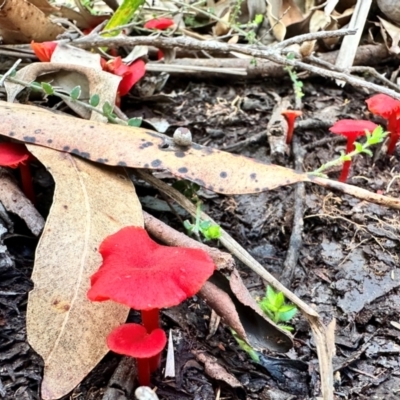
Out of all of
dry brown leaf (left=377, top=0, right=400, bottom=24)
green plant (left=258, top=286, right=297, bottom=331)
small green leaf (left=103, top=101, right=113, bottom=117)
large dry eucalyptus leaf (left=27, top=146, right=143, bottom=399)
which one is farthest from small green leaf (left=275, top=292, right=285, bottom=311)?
dry brown leaf (left=377, top=0, right=400, bottom=24)

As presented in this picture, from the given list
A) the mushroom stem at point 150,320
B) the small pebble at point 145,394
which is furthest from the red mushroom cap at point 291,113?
the small pebble at point 145,394

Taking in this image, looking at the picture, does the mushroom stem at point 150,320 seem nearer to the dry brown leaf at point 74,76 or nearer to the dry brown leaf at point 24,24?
the dry brown leaf at point 74,76

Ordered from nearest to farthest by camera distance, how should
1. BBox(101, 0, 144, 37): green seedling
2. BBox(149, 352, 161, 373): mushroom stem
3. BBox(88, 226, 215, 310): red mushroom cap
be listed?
BBox(88, 226, 215, 310): red mushroom cap < BBox(149, 352, 161, 373): mushroom stem < BBox(101, 0, 144, 37): green seedling

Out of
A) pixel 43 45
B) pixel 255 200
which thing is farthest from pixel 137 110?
pixel 255 200

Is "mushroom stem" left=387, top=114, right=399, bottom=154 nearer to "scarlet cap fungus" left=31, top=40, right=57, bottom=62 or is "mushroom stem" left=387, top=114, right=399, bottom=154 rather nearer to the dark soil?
the dark soil

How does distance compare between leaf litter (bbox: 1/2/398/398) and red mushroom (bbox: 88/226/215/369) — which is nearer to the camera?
red mushroom (bbox: 88/226/215/369)

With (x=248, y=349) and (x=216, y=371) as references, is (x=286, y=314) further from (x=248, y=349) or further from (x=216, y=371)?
(x=216, y=371)

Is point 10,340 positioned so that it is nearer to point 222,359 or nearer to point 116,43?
point 222,359
